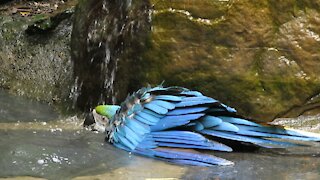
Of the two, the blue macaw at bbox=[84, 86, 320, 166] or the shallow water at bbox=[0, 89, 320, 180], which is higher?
the blue macaw at bbox=[84, 86, 320, 166]

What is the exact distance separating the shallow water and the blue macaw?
8cm

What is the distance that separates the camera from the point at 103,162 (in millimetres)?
3053

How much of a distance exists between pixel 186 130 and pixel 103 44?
5.81 feet

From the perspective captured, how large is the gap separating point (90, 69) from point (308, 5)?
192 centimetres

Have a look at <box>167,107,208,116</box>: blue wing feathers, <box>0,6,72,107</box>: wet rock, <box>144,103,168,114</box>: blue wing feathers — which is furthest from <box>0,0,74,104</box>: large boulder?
<box>167,107,208,116</box>: blue wing feathers

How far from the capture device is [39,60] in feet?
19.5

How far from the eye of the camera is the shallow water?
2.78 metres

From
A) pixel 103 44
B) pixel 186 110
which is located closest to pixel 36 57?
pixel 103 44

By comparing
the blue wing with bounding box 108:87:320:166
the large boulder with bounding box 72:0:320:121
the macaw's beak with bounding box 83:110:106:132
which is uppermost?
the large boulder with bounding box 72:0:320:121

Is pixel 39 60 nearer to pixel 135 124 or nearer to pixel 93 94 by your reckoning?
pixel 93 94

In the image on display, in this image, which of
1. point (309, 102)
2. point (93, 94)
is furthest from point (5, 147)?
point (309, 102)

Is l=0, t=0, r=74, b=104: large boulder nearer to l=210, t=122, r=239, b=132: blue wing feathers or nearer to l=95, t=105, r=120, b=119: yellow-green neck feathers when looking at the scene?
l=95, t=105, r=120, b=119: yellow-green neck feathers

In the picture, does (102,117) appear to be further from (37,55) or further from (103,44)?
(37,55)

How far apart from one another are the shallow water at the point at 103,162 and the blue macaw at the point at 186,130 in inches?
3.2
